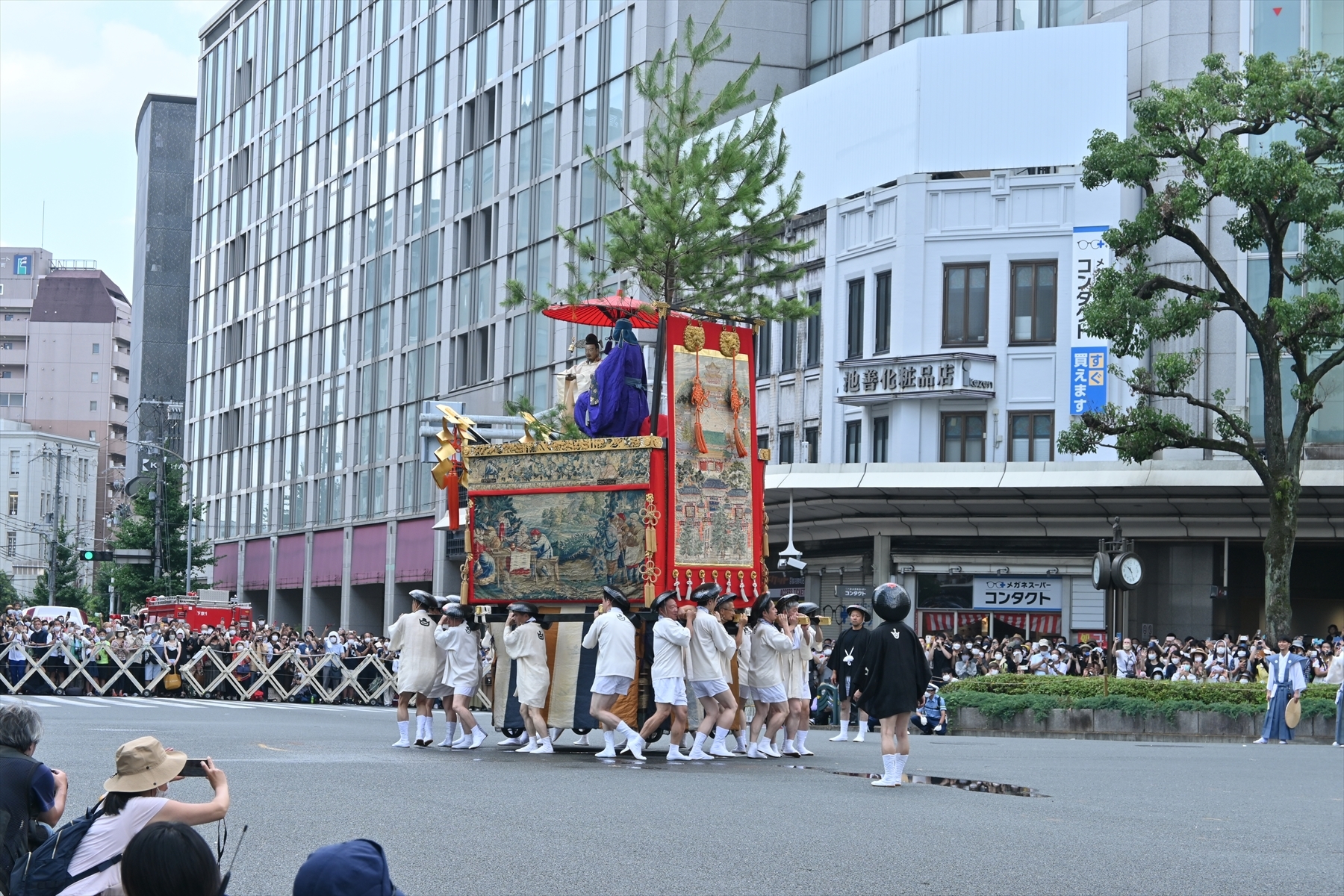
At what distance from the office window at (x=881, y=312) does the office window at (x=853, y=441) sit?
1982 mm

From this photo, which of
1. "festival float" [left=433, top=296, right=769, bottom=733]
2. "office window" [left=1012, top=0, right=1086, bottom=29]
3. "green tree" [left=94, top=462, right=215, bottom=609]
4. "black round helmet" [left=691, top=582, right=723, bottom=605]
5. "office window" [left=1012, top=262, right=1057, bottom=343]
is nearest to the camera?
"black round helmet" [left=691, top=582, right=723, bottom=605]

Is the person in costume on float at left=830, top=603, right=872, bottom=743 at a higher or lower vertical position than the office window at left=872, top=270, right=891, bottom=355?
lower

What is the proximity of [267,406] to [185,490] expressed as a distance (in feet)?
20.5

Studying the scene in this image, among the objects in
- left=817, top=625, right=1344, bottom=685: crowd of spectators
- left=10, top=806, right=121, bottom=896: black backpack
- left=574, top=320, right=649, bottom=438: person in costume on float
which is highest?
left=574, top=320, right=649, bottom=438: person in costume on float

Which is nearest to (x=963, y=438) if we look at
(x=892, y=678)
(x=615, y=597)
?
(x=615, y=597)

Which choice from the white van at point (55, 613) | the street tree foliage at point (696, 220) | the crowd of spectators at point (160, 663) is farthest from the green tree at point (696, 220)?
the white van at point (55, 613)

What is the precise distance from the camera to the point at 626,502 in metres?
19.3

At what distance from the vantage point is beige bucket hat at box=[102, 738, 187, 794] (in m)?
6.36

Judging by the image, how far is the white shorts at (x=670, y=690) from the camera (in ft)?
58.2

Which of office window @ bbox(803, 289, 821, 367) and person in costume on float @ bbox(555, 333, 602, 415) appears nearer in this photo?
person in costume on float @ bbox(555, 333, 602, 415)

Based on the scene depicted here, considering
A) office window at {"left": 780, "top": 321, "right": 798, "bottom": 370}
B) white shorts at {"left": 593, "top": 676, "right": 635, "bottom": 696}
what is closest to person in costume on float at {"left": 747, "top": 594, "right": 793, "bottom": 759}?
white shorts at {"left": 593, "top": 676, "right": 635, "bottom": 696}

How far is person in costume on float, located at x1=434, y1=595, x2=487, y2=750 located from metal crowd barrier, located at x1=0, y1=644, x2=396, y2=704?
58.9ft

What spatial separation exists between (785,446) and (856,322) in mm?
4567

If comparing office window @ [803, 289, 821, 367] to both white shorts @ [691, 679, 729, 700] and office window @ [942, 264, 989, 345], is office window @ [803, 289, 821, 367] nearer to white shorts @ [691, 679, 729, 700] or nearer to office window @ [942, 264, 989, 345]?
office window @ [942, 264, 989, 345]
